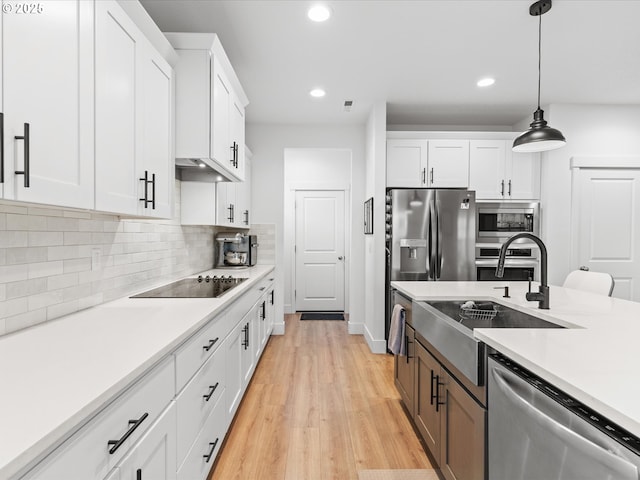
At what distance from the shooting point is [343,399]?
9.10 feet

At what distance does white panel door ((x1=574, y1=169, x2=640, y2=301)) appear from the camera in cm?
399

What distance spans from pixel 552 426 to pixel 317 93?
11.4 feet

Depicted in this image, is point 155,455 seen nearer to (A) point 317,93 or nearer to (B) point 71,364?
(B) point 71,364

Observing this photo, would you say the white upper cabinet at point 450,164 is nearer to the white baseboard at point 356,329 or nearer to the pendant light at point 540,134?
the pendant light at point 540,134

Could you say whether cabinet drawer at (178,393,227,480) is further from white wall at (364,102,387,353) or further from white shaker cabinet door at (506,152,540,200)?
white shaker cabinet door at (506,152,540,200)

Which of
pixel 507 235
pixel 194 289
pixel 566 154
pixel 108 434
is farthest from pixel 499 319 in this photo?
pixel 566 154

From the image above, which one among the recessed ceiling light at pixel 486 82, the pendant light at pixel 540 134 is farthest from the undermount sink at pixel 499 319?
the recessed ceiling light at pixel 486 82

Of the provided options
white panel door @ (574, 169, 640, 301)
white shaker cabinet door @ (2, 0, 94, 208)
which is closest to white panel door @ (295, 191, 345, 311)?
white panel door @ (574, 169, 640, 301)

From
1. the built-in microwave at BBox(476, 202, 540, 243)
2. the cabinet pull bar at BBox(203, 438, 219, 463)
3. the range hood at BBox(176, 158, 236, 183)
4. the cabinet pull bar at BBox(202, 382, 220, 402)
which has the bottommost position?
the cabinet pull bar at BBox(203, 438, 219, 463)

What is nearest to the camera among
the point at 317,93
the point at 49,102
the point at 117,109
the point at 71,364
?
the point at 71,364

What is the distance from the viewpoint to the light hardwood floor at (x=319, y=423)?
1963mm

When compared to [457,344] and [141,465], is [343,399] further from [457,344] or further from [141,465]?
[141,465]

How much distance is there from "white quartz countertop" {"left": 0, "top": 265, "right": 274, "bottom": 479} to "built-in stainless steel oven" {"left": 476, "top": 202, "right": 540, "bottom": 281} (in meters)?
3.35

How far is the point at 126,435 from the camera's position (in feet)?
3.05
